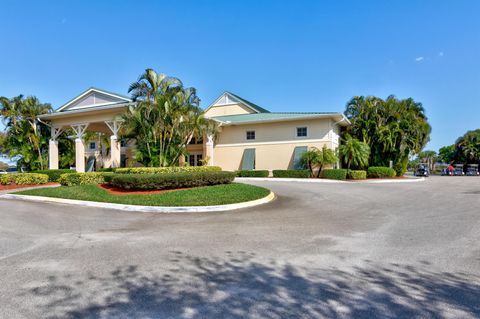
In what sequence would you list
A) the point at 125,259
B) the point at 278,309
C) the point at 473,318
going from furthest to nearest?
the point at 125,259
the point at 278,309
the point at 473,318

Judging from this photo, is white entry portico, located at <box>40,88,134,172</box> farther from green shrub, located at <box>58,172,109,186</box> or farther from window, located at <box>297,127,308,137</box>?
window, located at <box>297,127,308,137</box>

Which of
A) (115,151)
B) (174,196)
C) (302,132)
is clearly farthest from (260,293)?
(302,132)

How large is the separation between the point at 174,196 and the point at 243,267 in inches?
297

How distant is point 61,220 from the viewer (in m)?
8.28

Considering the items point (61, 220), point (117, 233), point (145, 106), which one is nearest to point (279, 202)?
point (117, 233)

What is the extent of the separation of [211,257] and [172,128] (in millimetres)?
12643

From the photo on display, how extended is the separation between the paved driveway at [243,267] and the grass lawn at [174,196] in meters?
2.31

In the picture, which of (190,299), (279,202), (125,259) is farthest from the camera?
(279,202)

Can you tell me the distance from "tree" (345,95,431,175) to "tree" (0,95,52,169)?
27592mm

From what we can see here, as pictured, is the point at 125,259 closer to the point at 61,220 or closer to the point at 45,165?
the point at 61,220

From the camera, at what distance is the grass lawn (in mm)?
10492

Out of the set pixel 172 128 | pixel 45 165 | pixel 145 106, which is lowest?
pixel 45 165

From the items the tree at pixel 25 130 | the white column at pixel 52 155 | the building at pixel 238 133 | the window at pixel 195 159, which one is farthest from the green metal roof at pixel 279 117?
the tree at pixel 25 130

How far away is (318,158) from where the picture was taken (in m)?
23.2
